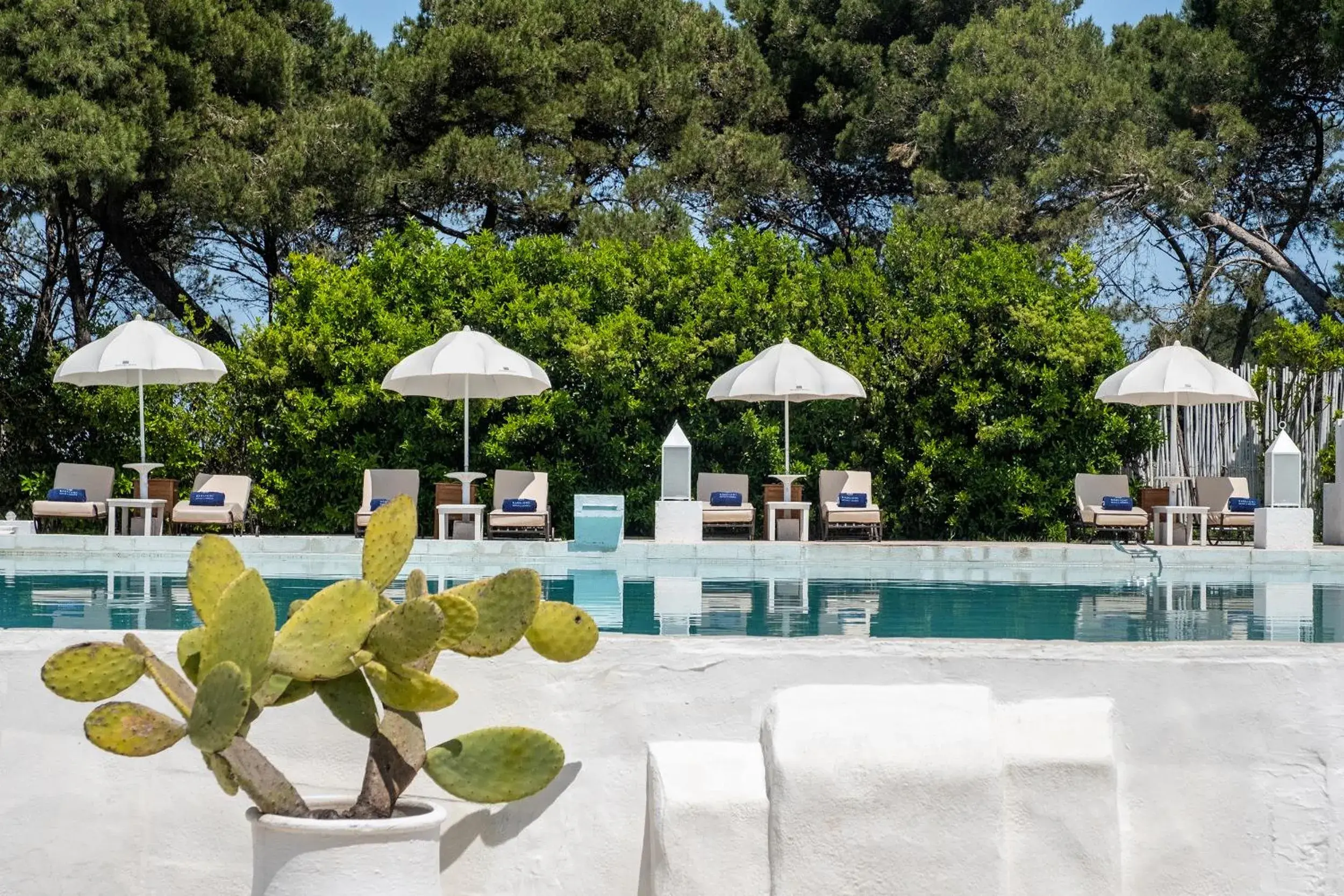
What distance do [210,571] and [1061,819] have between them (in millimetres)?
2011

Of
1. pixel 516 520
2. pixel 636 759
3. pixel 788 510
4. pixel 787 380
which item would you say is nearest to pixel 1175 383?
pixel 787 380

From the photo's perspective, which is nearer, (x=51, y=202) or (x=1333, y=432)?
(x=1333, y=432)

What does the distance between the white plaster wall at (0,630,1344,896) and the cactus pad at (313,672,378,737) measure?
A: 35cm

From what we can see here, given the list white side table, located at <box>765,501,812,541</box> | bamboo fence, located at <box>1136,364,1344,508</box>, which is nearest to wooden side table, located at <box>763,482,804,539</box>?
white side table, located at <box>765,501,812,541</box>

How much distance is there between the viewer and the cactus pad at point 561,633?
3.29 metres

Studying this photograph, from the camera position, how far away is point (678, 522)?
13938 mm

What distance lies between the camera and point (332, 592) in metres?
3.02

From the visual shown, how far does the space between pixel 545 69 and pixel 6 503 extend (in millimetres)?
9412

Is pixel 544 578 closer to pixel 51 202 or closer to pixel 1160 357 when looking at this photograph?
pixel 1160 357

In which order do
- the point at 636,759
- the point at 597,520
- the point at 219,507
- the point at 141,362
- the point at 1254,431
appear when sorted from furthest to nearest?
the point at 1254,431 < the point at 219,507 < the point at 141,362 < the point at 597,520 < the point at 636,759

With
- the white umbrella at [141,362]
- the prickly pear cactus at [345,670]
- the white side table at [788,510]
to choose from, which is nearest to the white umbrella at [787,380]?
the white side table at [788,510]

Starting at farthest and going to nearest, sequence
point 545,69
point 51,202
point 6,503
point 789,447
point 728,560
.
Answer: point 545,69 → point 51,202 → point 6,503 → point 789,447 → point 728,560

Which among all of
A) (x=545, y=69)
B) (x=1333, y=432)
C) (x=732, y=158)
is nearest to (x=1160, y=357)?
(x=1333, y=432)

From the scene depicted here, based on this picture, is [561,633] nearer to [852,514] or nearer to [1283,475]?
[852,514]
